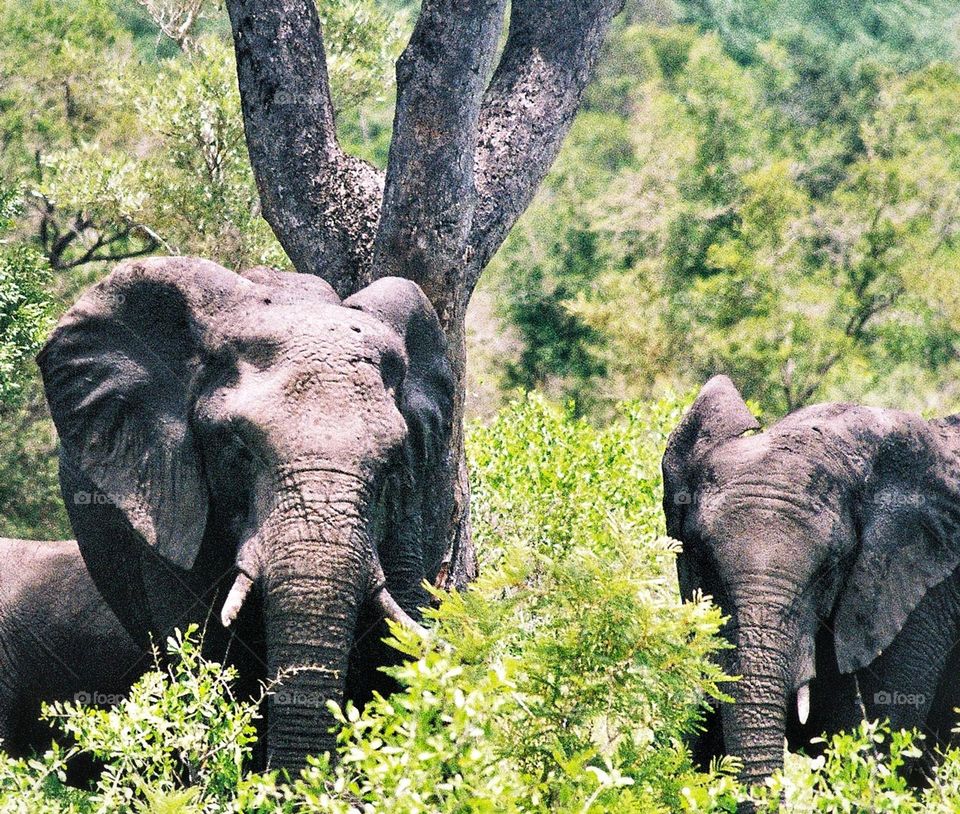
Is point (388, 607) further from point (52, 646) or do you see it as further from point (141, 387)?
point (52, 646)

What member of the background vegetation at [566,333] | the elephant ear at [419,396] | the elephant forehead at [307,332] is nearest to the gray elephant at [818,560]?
the background vegetation at [566,333]

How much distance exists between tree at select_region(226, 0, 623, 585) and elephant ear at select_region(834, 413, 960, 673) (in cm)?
241

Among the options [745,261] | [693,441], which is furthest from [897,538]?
[745,261]

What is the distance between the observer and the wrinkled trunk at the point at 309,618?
243 inches

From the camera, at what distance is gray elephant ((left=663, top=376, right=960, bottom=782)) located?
711cm

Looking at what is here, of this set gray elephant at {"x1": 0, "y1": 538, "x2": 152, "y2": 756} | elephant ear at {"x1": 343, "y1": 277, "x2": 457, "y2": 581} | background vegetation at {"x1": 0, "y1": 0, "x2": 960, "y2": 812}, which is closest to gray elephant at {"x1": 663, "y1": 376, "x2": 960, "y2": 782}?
background vegetation at {"x1": 0, "y1": 0, "x2": 960, "y2": 812}

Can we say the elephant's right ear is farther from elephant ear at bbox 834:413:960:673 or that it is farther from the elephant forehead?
the elephant forehead

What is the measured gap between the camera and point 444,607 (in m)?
5.64

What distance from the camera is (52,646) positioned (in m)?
8.38

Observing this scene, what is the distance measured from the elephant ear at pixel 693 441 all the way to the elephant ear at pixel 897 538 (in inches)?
25.9

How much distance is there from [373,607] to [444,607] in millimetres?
938

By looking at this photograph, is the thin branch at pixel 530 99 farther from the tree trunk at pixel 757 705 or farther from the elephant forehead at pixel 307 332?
the tree trunk at pixel 757 705

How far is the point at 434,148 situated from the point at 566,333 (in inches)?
877

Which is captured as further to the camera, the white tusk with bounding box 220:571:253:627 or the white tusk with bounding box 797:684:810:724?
the white tusk with bounding box 797:684:810:724
